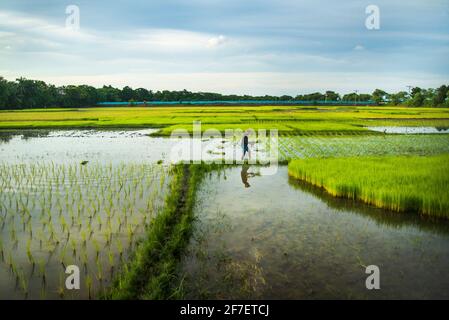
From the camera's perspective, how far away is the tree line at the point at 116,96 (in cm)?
5628

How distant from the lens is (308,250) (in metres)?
5.38

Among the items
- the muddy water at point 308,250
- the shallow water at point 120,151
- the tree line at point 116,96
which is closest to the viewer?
the muddy water at point 308,250

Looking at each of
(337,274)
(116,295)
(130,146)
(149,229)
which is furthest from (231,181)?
(130,146)

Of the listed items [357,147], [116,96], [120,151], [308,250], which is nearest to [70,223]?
[308,250]

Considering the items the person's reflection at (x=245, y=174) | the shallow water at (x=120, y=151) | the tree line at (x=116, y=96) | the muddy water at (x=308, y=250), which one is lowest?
the muddy water at (x=308, y=250)

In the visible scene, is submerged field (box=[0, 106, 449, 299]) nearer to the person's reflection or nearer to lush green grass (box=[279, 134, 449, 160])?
the person's reflection

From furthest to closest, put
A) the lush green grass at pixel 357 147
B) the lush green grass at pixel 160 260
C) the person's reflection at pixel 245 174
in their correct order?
the lush green grass at pixel 357 147 < the person's reflection at pixel 245 174 < the lush green grass at pixel 160 260

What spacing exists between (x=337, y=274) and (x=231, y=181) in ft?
18.9

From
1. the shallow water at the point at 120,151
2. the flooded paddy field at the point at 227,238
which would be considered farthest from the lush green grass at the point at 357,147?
the flooded paddy field at the point at 227,238

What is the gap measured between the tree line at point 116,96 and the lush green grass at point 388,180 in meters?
55.3

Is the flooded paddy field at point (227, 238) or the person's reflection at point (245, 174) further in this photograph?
the person's reflection at point (245, 174)

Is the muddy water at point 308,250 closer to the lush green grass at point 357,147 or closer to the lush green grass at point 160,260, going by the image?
the lush green grass at point 160,260

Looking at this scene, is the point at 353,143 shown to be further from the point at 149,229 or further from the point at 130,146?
the point at 149,229

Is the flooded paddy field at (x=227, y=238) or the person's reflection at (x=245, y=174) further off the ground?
the person's reflection at (x=245, y=174)
